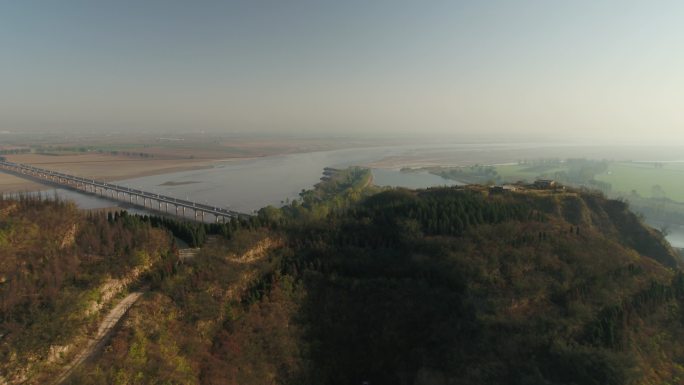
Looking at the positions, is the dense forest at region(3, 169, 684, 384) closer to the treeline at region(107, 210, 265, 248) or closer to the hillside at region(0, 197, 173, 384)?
the treeline at region(107, 210, 265, 248)

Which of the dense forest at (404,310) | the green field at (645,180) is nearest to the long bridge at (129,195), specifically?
the dense forest at (404,310)

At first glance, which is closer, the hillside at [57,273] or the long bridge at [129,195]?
the hillside at [57,273]

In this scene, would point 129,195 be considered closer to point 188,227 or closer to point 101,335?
point 188,227

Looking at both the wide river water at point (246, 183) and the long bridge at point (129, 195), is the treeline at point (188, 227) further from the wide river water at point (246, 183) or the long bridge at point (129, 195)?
the wide river water at point (246, 183)

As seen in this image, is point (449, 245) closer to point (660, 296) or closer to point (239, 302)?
point (660, 296)

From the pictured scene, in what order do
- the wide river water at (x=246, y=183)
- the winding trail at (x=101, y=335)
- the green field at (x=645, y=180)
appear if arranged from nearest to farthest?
the winding trail at (x=101, y=335) → the wide river water at (x=246, y=183) → the green field at (x=645, y=180)
